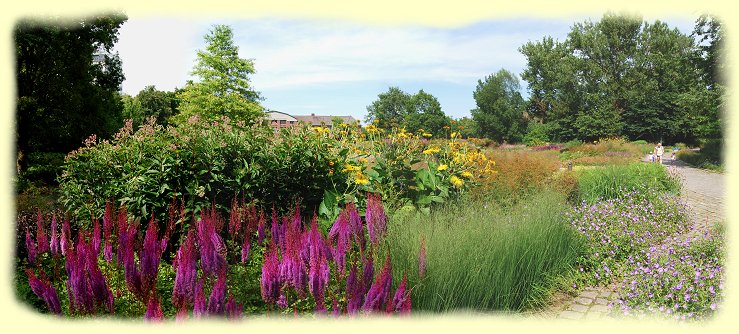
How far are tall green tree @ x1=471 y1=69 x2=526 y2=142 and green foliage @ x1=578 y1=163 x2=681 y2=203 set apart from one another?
1575 inches

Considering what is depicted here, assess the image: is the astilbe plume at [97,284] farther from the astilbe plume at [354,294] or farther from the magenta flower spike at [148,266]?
the astilbe plume at [354,294]

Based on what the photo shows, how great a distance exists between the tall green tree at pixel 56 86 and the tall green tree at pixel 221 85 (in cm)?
1574

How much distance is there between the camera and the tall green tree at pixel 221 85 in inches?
1223

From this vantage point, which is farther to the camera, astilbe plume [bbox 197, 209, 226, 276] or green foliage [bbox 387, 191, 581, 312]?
green foliage [bbox 387, 191, 581, 312]

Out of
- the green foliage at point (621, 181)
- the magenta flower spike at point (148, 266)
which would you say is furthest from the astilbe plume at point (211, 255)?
the green foliage at point (621, 181)

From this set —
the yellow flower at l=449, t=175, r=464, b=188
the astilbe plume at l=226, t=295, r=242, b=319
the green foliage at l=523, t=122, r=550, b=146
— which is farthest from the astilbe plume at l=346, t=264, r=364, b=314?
the green foliage at l=523, t=122, r=550, b=146

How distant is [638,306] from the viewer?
14.6ft

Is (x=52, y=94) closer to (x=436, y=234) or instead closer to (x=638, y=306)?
(x=436, y=234)

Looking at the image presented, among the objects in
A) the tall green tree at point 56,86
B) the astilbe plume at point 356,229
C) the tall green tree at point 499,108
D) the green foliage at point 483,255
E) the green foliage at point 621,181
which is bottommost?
the green foliage at point 483,255

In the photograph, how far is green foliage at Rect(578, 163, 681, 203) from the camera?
9.18 meters

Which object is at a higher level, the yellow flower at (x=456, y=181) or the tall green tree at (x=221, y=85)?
the tall green tree at (x=221, y=85)

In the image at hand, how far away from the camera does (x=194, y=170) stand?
534cm

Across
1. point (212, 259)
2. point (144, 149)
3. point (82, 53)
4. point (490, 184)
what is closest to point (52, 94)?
point (82, 53)

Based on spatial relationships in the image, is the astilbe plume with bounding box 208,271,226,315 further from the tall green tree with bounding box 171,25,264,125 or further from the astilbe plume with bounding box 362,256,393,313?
the tall green tree with bounding box 171,25,264,125
